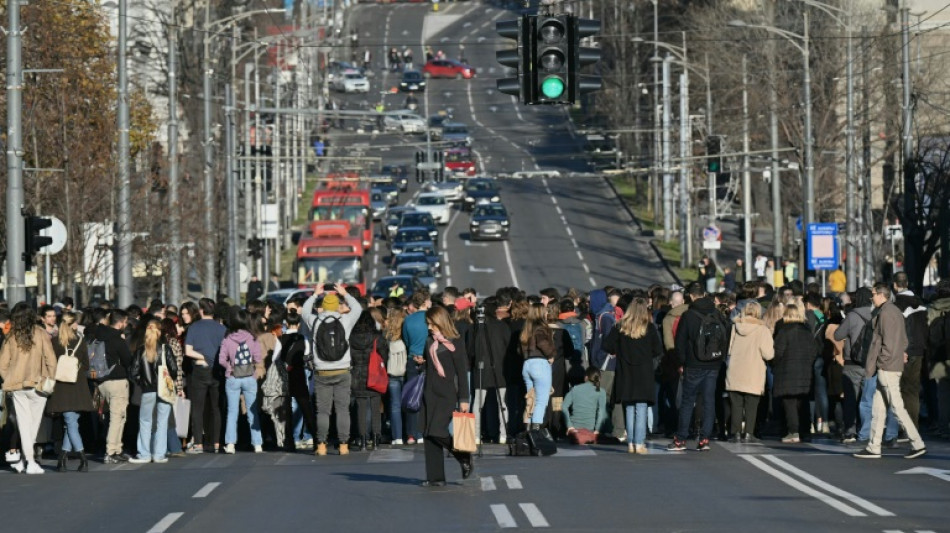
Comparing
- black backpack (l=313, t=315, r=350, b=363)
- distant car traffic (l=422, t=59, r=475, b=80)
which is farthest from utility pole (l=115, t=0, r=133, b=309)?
distant car traffic (l=422, t=59, r=475, b=80)

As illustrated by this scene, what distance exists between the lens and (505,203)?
354 ft

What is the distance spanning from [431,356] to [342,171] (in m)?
87.5

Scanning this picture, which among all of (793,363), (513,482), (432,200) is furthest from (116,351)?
(432,200)

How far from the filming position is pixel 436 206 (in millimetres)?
98188

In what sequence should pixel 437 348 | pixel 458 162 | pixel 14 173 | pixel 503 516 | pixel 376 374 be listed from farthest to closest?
pixel 458 162, pixel 14 173, pixel 376 374, pixel 437 348, pixel 503 516

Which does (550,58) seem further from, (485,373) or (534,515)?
(534,515)

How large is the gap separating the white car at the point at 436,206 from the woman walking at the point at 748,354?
73055mm

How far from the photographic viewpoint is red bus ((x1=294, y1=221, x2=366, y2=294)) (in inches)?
2746

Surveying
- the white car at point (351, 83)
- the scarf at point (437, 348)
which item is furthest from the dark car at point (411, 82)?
the scarf at point (437, 348)

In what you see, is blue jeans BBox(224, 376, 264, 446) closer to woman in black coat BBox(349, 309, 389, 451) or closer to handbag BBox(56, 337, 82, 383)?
woman in black coat BBox(349, 309, 389, 451)

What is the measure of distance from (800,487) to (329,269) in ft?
168

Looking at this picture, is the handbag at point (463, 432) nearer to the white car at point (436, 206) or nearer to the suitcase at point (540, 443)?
the suitcase at point (540, 443)

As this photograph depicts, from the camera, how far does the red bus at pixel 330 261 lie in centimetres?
6975

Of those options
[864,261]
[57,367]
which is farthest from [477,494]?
[864,261]
